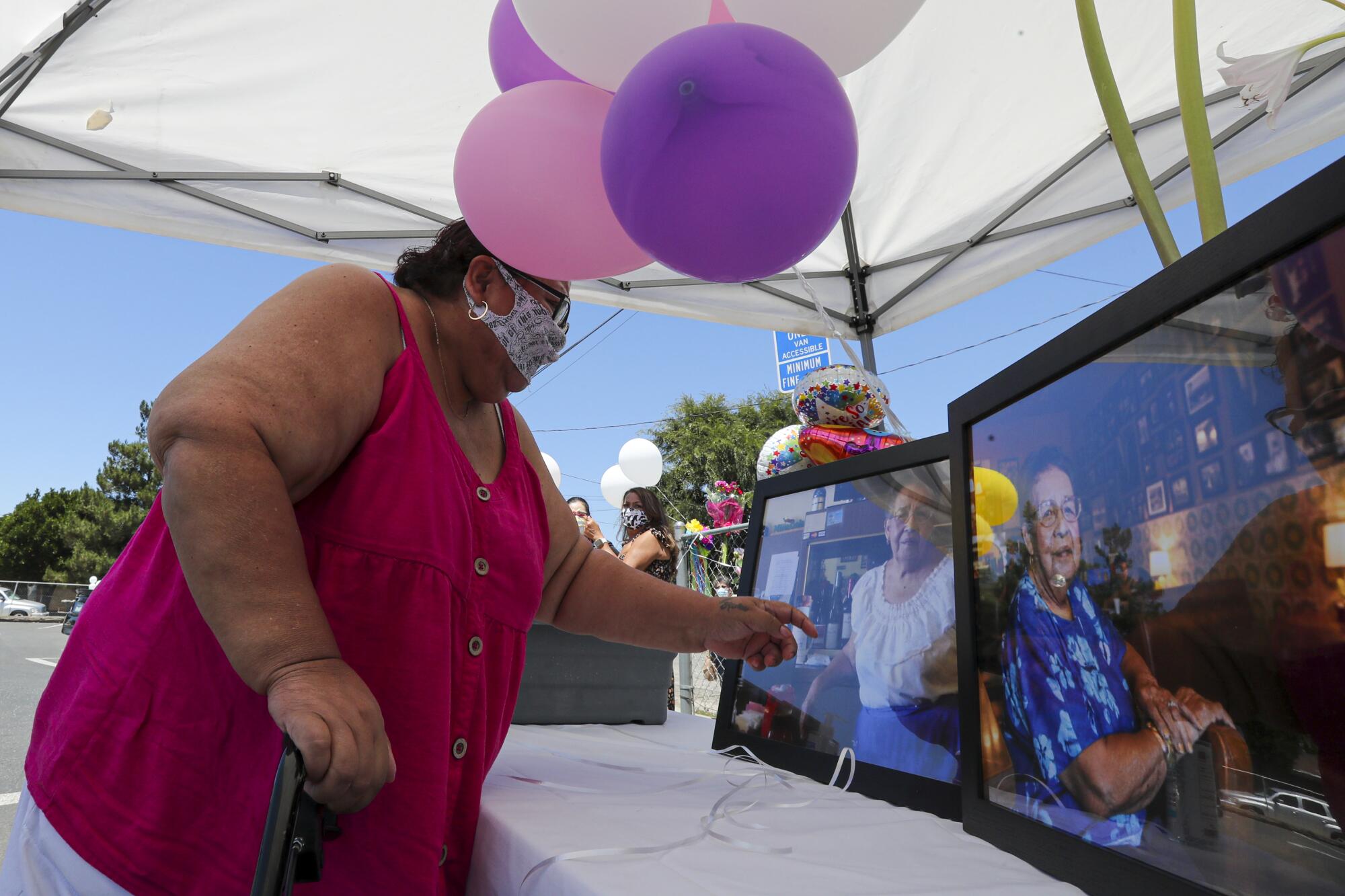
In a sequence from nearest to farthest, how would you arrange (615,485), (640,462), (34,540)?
1. (640,462)
2. (615,485)
3. (34,540)

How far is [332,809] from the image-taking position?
738 mm

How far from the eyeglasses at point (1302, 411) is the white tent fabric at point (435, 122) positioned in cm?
243

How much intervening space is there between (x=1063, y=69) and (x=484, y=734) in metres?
2.88

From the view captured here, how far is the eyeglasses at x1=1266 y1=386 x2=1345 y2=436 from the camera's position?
21.8 inches

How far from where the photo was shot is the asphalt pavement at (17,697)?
13.5 ft

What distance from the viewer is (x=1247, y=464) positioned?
625mm

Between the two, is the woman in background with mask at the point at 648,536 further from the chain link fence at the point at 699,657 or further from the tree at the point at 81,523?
the tree at the point at 81,523

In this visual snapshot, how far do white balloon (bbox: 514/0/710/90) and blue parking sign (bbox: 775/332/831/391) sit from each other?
15.0 metres

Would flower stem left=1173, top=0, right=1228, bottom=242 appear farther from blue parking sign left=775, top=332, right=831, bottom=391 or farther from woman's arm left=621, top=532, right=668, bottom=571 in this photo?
blue parking sign left=775, top=332, right=831, bottom=391

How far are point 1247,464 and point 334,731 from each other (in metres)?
0.80

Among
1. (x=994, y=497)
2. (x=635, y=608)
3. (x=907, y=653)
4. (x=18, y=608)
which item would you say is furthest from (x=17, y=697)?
(x=18, y=608)

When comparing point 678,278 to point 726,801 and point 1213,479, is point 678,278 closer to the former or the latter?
point 726,801

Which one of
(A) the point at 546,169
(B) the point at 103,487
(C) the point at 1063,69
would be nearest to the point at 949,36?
(C) the point at 1063,69

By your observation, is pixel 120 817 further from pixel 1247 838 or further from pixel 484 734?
pixel 1247 838
